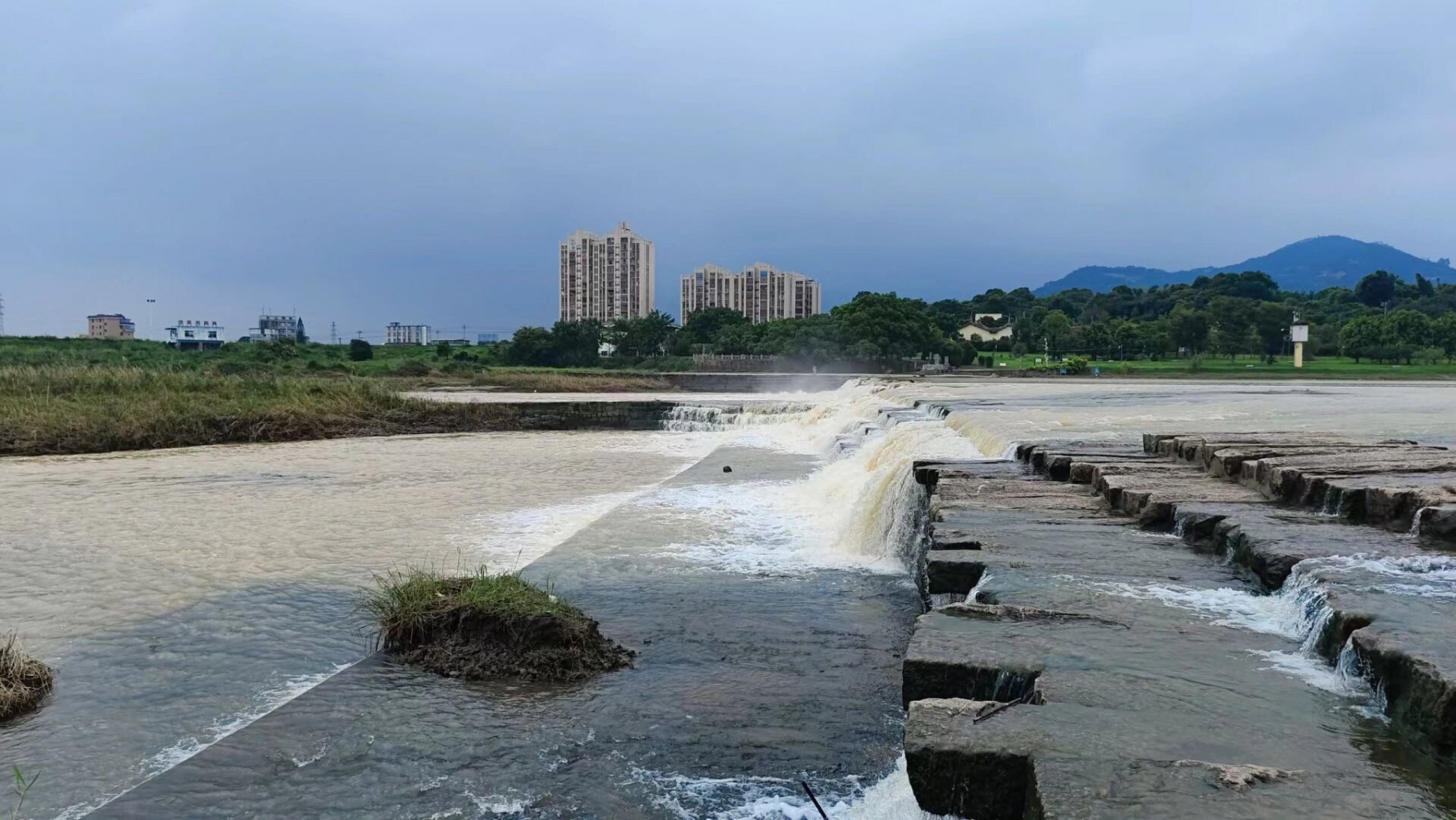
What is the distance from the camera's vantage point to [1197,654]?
3.92 meters

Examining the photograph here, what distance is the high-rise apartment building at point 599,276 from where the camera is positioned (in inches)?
4926

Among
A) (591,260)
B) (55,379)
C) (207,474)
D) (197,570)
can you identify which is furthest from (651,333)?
(197,570)

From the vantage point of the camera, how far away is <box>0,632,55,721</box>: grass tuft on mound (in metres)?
4.89

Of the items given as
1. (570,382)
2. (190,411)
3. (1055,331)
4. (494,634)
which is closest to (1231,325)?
(1055,331)

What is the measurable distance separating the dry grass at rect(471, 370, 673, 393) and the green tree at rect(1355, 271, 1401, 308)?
283 feet

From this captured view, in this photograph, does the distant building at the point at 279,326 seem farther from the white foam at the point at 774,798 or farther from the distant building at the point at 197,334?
the white foam at the point at 774,798

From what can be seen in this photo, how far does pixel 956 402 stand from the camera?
22.2m

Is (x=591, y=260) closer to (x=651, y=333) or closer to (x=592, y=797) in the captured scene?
(x=651, y=333)

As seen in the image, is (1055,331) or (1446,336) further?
(1055,331)

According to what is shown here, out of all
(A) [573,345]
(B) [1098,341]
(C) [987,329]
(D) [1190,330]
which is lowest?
(A) [573,345]

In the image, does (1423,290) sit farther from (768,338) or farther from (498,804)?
(498,804)

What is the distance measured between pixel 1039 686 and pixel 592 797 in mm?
1759

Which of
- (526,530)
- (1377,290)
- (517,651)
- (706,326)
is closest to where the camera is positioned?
(517,651)

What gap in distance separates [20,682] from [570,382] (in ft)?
137
